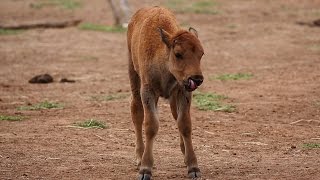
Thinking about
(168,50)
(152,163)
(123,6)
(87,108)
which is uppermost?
(168,50)

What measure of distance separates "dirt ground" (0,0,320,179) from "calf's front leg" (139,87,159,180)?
7.9 inches

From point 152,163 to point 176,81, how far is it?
0.85 meters

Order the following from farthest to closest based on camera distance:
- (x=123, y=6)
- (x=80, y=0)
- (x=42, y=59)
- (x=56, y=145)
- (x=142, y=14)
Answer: (x=80, y=0) → (x=123, y=6) → (x=42, y=59) → (x=56, y=145) → (x=142, y=14)

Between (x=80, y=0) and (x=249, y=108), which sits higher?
(x=249, y=108)

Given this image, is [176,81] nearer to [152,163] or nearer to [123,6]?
[152,163]

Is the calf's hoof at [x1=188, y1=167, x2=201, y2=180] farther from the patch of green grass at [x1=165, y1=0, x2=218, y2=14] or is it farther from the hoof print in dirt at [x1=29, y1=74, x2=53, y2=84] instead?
the patch of green grass at [x1=165, y1=0, x2=218, y2=14]

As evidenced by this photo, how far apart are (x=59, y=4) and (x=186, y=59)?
20159mm

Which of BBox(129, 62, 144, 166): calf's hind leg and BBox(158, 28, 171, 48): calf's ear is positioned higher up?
BBox(158, 28, 171, 48): calf's ear

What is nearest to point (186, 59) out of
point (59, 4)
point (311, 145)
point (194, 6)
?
point (311, 145)

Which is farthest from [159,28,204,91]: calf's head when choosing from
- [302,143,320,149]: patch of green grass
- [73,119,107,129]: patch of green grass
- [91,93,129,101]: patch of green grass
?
[91,93,129,101]: patch of green grass

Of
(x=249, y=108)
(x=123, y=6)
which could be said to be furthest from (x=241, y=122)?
(x=123, y=6)

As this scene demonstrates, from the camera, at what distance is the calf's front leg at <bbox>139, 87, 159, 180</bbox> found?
8.34 m

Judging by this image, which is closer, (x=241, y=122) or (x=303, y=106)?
(x=241, y=122)

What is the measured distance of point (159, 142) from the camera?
399 inches
